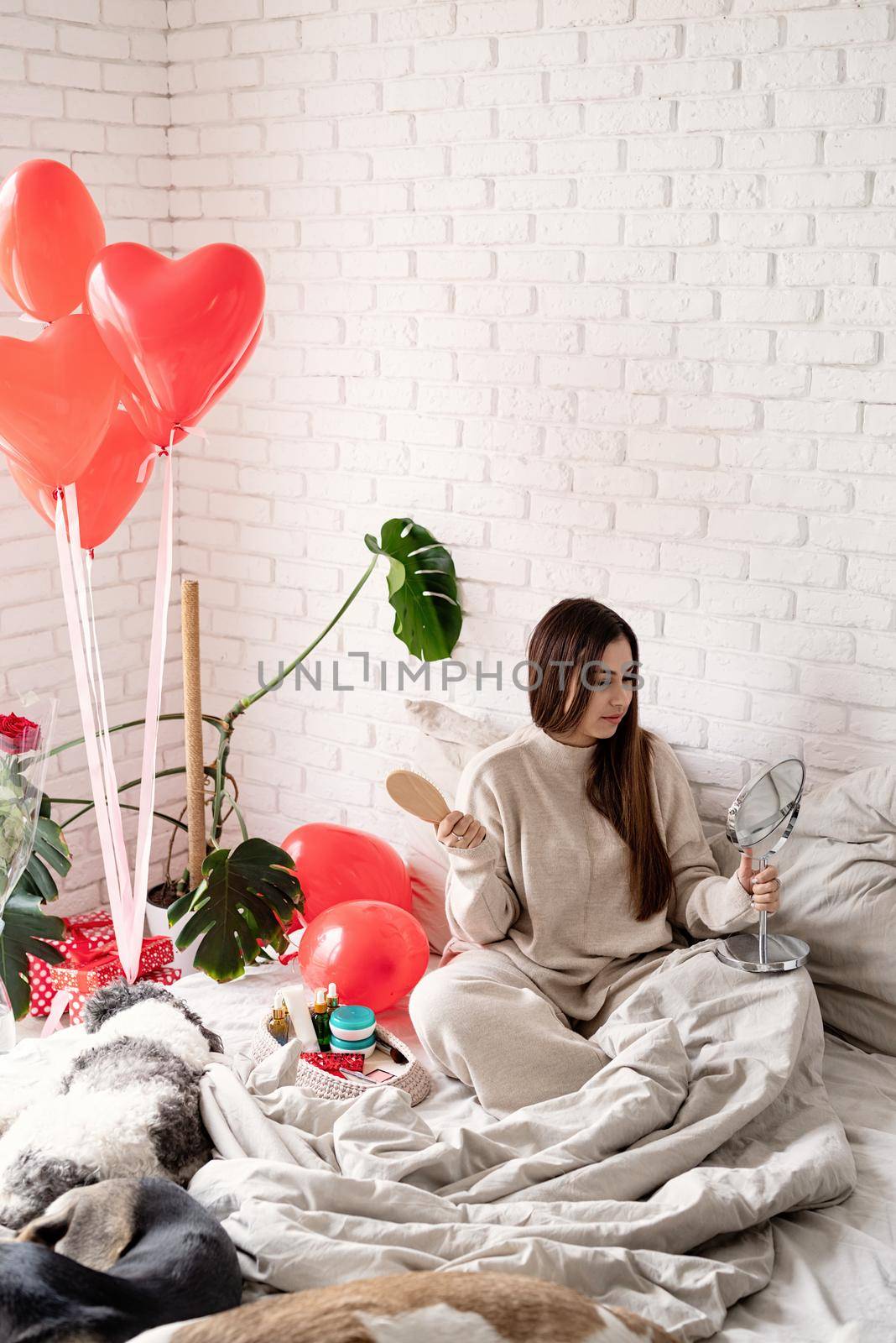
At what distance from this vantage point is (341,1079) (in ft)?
6.99

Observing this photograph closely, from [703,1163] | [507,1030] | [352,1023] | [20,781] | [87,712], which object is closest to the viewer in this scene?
[703,1163]

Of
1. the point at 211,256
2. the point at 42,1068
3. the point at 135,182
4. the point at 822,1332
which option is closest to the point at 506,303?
the point at 211,256

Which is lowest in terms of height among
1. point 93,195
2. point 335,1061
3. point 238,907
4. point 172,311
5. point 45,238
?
point 335,1061

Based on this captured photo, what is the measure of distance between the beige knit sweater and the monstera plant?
1.23 feet

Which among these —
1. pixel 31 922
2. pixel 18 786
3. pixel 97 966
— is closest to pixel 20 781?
pixel 18 786

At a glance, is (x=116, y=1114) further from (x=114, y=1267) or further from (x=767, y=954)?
(x=767, y=954)

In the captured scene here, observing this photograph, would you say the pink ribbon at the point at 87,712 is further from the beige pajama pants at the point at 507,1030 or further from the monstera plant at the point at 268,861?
the beige pajama pants at the point at 507,1030

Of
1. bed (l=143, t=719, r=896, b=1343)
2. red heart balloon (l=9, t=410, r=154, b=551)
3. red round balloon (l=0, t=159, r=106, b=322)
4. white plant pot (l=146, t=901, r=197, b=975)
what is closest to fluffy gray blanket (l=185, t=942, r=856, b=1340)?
bed (l=143, t=719, r=896, b=1343)

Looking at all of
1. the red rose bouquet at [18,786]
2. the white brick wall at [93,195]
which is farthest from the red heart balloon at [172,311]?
the white brick wall at [93,195]

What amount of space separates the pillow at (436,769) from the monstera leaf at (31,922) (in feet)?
2.39

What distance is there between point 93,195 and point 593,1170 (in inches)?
95.2

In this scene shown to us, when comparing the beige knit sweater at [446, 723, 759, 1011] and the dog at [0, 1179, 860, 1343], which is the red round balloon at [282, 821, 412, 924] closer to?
the beige knit sweater at [446, 723, 759, 1011]

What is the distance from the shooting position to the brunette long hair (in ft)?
7.74

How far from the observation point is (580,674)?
2.35m
